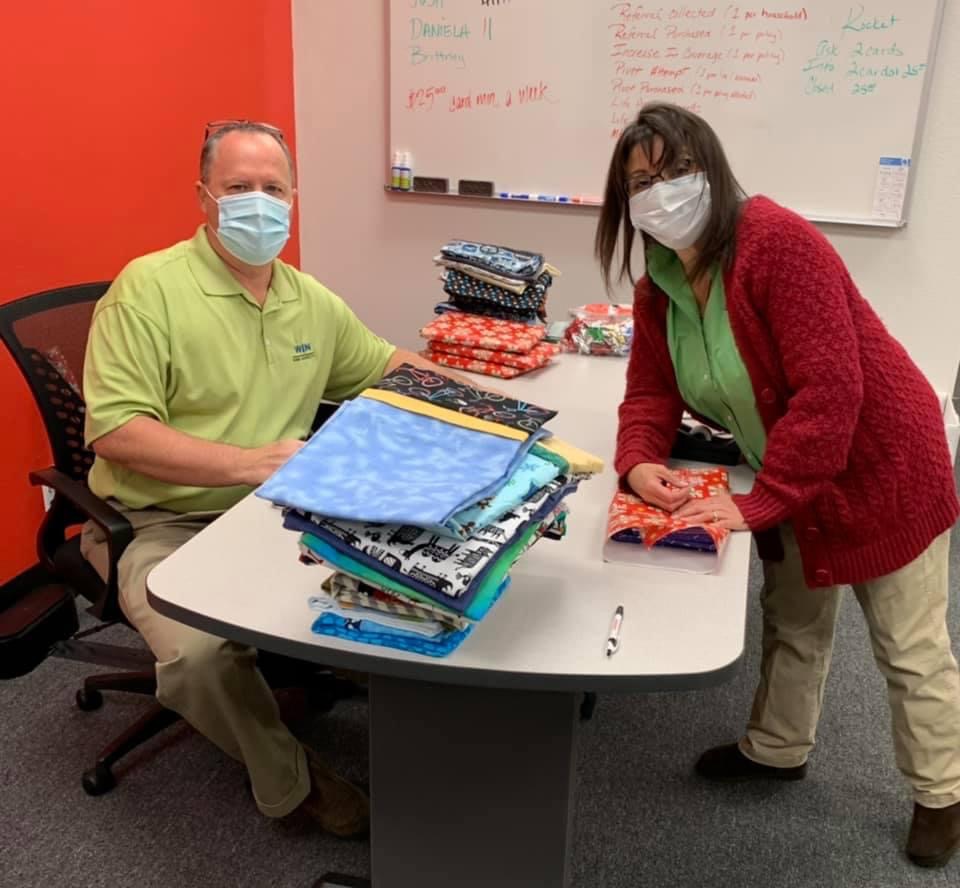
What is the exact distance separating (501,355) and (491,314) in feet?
0.69

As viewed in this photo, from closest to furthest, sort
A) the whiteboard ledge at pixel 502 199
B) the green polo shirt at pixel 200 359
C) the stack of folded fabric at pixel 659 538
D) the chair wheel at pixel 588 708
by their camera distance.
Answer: the stack of folded fabric at pixel 659 538 < the green polo shirt at pixel 200 359 < the chair wheel at pixel 588 708 < the whiteboard ledge at pixel 502 199

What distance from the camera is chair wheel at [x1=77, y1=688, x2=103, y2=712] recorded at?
220cm

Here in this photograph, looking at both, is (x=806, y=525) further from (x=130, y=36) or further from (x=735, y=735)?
(x=130, y=36)

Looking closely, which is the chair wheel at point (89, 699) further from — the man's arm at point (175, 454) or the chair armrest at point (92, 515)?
the man's arm at point (175, 454)

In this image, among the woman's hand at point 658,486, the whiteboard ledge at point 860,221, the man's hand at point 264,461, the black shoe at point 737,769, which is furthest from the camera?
the whiteboard ledge at point 860,221

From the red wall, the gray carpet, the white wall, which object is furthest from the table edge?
the white wall

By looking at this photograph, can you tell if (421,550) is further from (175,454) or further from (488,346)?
(488,346)

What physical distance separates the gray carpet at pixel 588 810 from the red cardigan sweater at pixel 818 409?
1.13 feet

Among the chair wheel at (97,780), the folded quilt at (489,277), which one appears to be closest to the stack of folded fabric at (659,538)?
the folded quilt at (489,277)

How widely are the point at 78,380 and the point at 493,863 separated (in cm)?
128

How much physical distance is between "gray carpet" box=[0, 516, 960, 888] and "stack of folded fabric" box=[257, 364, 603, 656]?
724mm

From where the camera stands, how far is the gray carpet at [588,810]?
177 cm

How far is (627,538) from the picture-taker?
1.34 m

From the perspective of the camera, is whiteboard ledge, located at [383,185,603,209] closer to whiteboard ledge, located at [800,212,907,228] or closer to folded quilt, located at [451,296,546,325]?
whiteboard ledge, located at [800,212,907,228]
